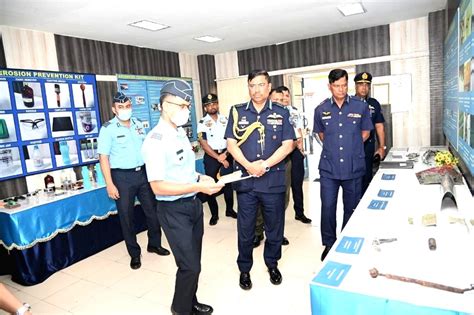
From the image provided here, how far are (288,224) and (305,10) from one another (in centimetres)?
252

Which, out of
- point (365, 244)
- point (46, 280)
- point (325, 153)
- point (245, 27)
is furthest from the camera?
point (245, 27)

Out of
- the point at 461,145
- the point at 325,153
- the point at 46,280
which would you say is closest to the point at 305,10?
the point at 325,153

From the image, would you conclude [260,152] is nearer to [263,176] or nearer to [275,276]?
[263,176]

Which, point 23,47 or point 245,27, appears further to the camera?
point 245,27

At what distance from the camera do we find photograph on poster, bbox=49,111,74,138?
3.97 m

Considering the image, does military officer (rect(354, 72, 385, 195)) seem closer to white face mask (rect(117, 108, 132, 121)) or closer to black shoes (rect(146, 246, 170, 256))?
black shoes (rect(146, 246, 170, 256))

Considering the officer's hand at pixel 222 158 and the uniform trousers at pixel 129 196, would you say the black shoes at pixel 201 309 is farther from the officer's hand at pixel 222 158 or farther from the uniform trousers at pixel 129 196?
the officer's hand at pixel 222 158

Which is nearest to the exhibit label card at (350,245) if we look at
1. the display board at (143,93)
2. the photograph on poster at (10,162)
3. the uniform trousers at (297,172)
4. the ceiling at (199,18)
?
the uniform trousers at (297,172)

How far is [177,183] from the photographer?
1940mm

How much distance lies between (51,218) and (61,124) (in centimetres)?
134

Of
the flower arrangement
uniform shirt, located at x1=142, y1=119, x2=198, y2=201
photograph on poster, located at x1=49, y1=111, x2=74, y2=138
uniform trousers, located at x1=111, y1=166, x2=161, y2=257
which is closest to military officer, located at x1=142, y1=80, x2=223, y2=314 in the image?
uniform shirt, located at x1=142, y1=119, x2=198, y2=201

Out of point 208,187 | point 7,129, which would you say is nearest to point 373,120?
point 208,187

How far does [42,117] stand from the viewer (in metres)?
3.85

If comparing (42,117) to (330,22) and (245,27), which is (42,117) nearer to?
(245,27)
